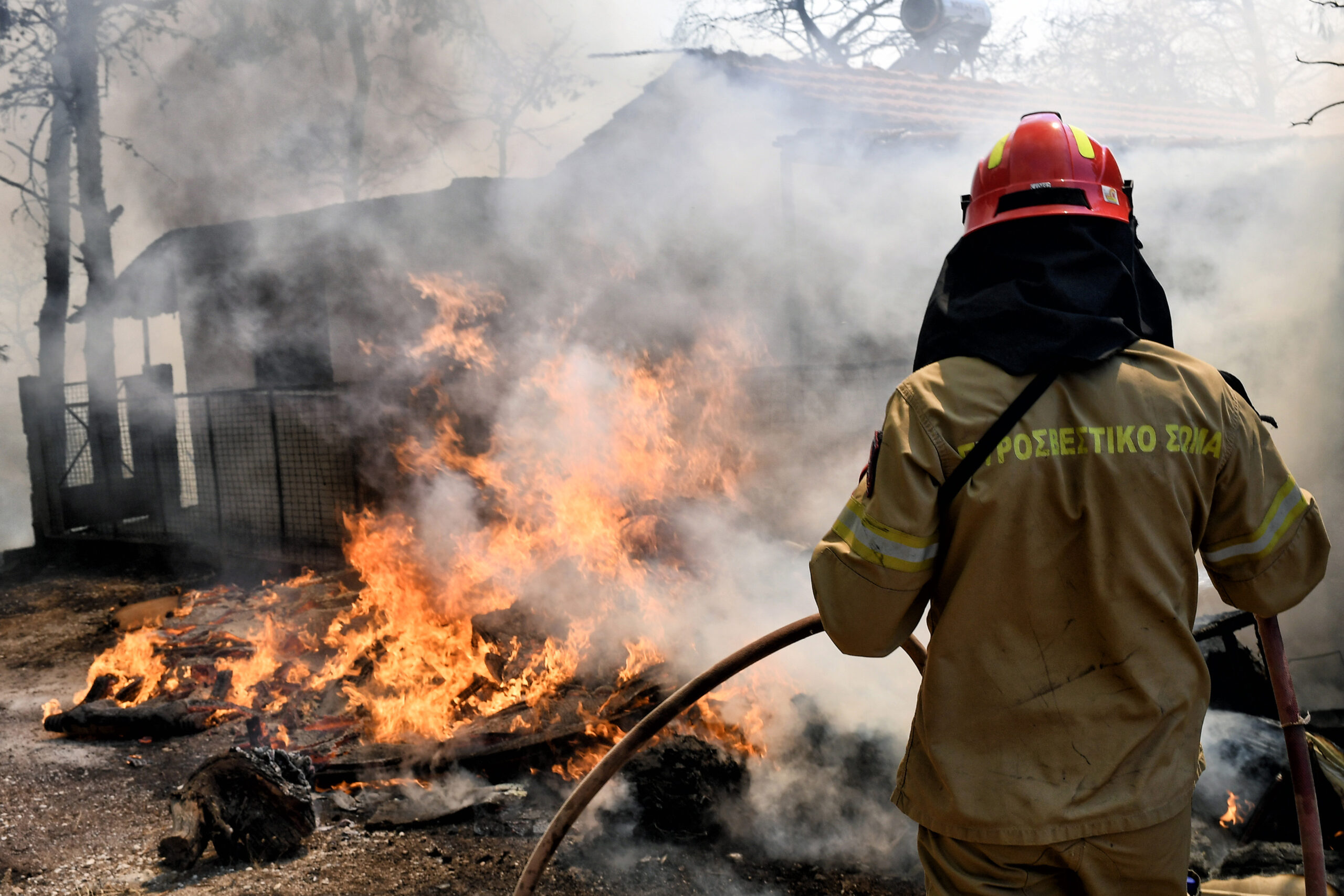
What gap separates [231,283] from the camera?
12.7 metres

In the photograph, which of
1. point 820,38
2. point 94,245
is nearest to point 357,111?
point 94,245

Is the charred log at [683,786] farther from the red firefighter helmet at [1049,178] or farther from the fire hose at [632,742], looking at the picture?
the red firefighter helmet at [1049,178]

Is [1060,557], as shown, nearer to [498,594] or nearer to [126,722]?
[498,594]

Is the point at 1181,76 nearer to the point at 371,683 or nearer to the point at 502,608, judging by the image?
the point at 502,608

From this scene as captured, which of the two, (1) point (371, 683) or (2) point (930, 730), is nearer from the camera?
(2) point (930, 730)

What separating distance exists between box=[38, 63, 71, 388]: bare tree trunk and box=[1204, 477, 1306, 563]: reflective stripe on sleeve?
15.9m

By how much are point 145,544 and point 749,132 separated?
10.1m

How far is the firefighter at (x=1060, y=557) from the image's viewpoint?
1607mm

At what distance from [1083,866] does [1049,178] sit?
1516 mm

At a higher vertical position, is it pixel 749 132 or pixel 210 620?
pixel 749 132

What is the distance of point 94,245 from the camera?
13.3 metres

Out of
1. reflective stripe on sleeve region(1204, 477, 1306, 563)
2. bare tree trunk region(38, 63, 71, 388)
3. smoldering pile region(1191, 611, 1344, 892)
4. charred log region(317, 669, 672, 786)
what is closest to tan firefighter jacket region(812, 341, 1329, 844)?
reflective stripe on sleeve region(1204, 477, 1306, 563)

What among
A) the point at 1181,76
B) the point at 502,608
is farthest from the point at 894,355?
the point at 1181,76

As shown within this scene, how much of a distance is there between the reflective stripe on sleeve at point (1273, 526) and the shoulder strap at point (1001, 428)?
618 mm
